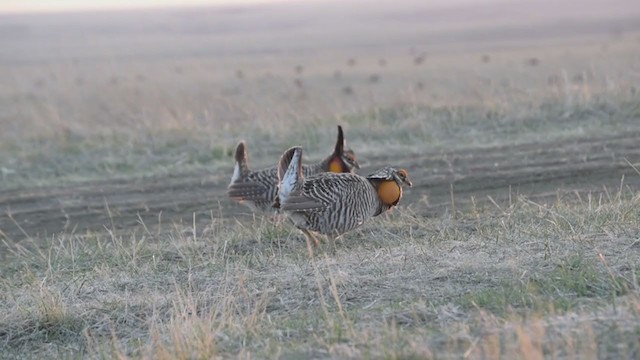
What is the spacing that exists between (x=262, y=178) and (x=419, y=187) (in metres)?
2.09

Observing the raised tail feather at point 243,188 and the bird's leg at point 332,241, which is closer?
the bird's leg at point 332,241

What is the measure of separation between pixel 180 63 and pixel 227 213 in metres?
28.6

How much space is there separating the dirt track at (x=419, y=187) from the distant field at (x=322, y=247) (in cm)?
4

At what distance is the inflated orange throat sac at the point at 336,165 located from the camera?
401 inches

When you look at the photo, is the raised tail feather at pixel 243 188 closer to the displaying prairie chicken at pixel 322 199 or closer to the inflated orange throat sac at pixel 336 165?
the inflated orange throat sac at pixel 336 165

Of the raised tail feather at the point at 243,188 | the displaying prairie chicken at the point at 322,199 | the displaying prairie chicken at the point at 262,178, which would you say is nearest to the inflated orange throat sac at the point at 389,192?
the displaying prairie chicken at the point at 322,199

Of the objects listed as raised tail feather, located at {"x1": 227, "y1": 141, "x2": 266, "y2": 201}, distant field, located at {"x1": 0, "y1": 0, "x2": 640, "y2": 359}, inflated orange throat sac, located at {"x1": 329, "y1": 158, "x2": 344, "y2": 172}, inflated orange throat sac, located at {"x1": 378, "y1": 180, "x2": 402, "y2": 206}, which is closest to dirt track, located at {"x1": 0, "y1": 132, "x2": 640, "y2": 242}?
distant field, located at {"x1": 0, "y1": 0, "x2": 640, "y2": 359}

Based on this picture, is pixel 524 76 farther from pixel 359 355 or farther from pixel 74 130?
pixel 359 355

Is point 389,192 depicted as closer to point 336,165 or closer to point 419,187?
point 336,165

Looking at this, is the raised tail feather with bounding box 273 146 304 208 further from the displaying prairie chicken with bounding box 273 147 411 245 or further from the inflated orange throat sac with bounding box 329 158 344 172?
the inflated orange throat sac with bounding box 329 158 344 172

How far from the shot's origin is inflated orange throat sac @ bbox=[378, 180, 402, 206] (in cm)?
898

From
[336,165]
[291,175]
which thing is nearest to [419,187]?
[336,165]

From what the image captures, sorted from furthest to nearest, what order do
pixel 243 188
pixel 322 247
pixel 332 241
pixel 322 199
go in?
1. pixel 243 188
2. pixel 332 241
3. pixel 322 247
4. pixel 322 199

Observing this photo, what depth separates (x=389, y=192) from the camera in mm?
8977
